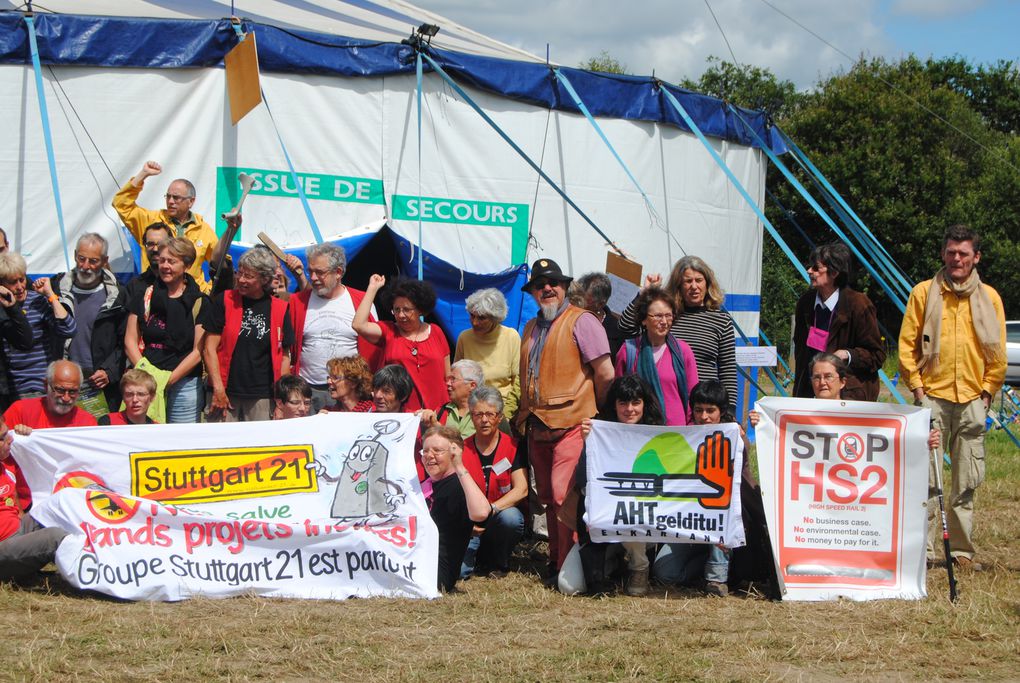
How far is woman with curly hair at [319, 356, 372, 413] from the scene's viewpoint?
6.60 metres

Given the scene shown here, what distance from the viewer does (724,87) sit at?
3728cm

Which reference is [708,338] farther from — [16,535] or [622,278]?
[16,535]

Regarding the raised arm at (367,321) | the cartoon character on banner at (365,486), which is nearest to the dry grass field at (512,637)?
the cartoon character on banner at (365,486)

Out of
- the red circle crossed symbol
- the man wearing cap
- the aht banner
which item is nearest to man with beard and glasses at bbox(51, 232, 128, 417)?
the man wearing cap

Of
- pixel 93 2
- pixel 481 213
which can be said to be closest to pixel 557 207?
pixel 481 213

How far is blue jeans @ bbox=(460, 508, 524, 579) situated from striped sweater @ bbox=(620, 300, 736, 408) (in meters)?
1.29

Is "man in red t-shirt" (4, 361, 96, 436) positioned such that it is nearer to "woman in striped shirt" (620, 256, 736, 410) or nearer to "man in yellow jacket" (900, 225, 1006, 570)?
"woman in striped shirt" (620, 256, 736, 410)

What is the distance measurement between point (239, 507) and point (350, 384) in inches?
44.9

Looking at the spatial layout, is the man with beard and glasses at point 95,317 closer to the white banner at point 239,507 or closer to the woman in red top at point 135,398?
the woman in red top at point 135,398

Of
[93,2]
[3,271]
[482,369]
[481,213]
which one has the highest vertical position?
[93,2]

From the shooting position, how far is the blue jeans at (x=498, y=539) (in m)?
6.27

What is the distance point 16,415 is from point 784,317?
2258 cm

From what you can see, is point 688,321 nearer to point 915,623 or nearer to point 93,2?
point 915,623

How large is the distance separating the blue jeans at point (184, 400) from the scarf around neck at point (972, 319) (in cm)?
423
